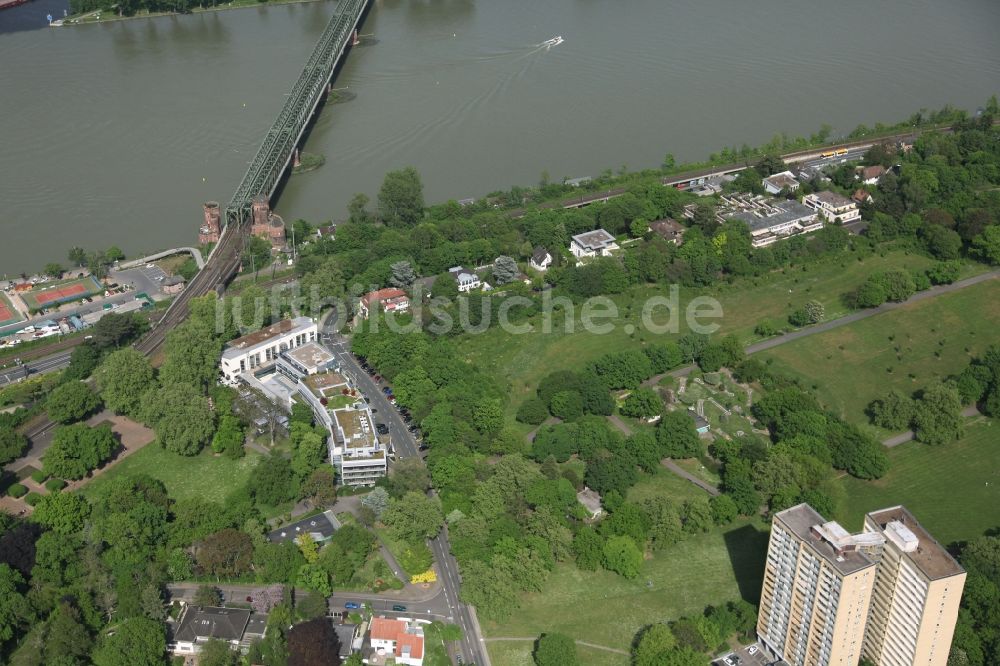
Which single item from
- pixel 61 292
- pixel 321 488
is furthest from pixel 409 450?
pixel 61 292

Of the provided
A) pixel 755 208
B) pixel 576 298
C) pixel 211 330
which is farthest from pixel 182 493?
pixel 755 208

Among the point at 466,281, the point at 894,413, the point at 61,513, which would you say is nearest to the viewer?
the point at 61,513

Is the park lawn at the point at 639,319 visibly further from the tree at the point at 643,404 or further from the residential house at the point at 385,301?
the tree at the point at 643,404

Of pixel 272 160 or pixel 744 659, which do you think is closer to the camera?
pixel 744 659

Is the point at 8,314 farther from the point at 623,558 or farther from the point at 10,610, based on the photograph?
the point at 623,558

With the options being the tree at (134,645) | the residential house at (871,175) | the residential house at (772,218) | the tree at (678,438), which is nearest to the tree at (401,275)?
the tree at (678,438)

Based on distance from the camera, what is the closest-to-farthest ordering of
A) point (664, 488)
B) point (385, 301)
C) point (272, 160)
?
1. point (664, 488)
2. point (385, 301)
3. point (272, 160)

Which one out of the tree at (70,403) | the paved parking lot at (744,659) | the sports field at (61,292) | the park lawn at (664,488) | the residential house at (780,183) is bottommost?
the paved parking lot at (744,659)
